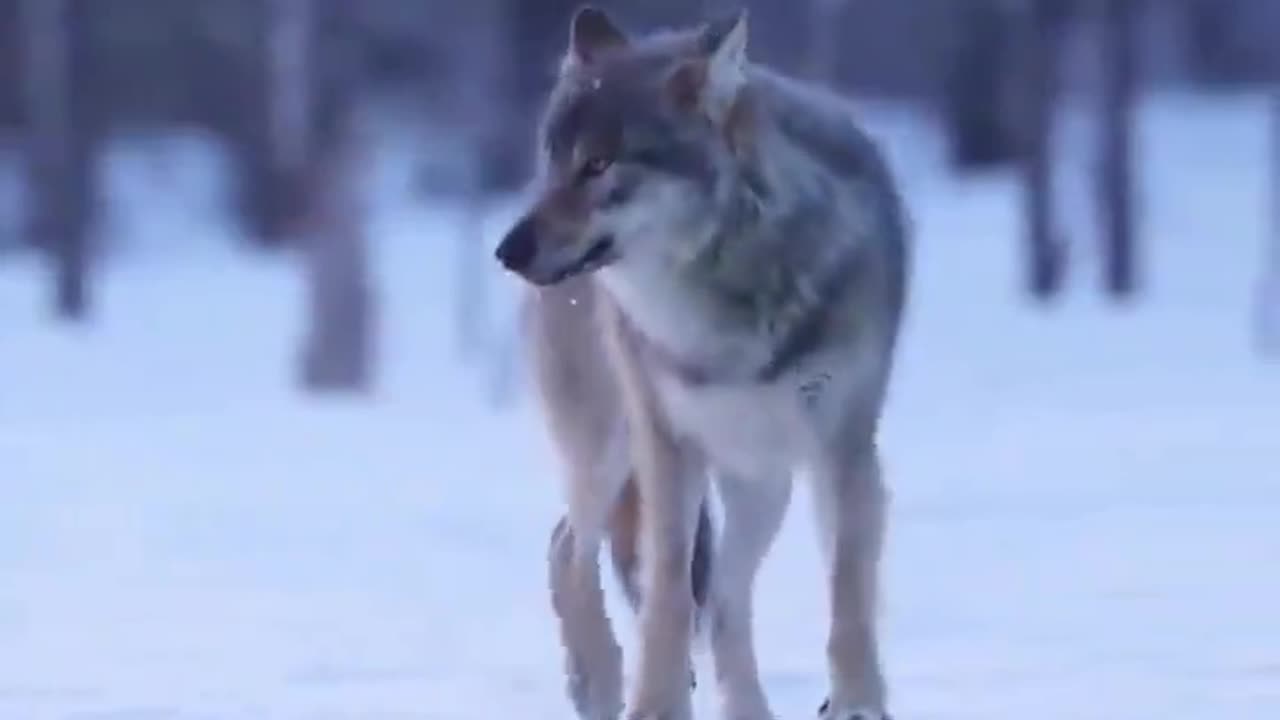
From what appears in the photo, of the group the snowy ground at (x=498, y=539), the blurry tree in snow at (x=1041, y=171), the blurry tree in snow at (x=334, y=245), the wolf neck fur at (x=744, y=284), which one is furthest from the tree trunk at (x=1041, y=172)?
the wolf neck fur at (x=744, y=284)

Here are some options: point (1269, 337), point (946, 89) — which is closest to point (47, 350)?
point (1269, 337)

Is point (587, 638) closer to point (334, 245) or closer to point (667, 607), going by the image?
point (667, 607)

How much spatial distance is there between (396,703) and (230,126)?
30325mm

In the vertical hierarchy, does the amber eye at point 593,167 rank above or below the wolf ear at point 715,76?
below

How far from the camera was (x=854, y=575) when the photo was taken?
542 centimetres

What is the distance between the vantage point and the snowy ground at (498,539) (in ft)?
20.5

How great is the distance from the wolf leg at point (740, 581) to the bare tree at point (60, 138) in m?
21.3

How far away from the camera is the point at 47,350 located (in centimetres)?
2392

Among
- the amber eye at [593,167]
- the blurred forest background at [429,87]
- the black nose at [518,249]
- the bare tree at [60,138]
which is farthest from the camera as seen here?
the bare tree at [60,138]

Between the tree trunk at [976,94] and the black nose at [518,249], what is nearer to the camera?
the black nose at [518,249]

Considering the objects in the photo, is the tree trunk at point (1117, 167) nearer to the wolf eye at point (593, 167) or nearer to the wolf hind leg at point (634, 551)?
the wolf hind leg at point (634, 551)

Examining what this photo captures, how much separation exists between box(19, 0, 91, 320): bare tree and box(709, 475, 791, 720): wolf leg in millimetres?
21314

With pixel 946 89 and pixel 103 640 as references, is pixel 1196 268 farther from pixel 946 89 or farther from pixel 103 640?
pixel 103 640

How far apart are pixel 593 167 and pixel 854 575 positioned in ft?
3.35
